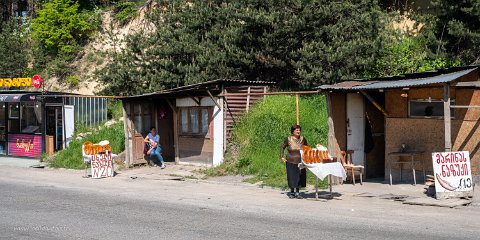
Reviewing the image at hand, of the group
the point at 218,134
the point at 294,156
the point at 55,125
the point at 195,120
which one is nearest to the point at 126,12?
the point at 55,125

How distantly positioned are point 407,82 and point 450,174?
2337 millimetres

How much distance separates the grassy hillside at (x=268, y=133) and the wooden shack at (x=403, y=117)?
1621 millimetres

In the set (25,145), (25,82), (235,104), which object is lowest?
(25,145)

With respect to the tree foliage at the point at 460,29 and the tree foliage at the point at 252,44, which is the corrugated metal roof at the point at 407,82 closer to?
the tree foliage at the point at 252,44

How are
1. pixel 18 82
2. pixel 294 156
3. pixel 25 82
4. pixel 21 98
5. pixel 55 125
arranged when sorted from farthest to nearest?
pixel 18 82
pixel 25 82
pixel 55 125
pixel 21 98
pixel 294 156

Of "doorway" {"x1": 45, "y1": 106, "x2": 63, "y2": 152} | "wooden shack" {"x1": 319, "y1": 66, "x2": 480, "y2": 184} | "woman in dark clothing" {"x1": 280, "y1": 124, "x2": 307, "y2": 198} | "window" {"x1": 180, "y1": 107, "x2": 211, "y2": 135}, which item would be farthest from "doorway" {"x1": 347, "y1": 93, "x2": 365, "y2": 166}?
"doorway" {"x1": 45, "y1": 106, "x2": 63, "y2": 152}

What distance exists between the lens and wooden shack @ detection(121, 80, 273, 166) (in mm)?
19562

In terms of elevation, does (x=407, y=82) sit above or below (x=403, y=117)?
above

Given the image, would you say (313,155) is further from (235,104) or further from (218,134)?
(235,104)

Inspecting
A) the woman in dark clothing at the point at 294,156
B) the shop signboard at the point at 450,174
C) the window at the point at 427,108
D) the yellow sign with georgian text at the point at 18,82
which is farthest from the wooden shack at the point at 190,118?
the yellow sign with georgian text at the point at 18,82

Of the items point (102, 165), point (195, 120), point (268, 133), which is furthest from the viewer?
point (195, 120)

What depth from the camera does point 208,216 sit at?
11.3m

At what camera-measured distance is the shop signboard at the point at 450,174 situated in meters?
12.7

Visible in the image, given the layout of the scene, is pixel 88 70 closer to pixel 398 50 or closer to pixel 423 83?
pixel 398 50
